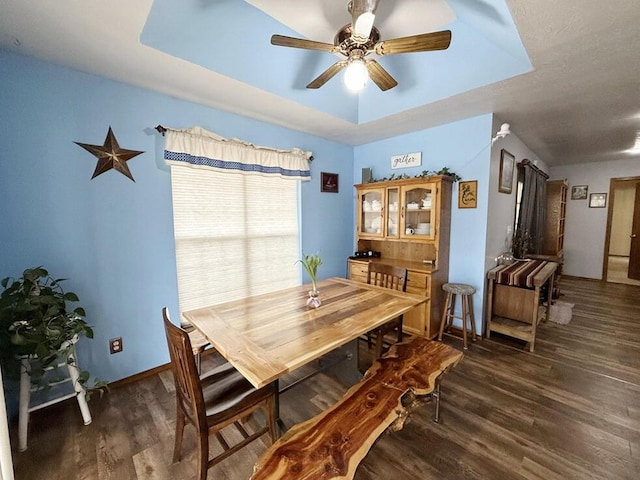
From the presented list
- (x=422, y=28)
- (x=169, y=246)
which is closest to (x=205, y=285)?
(x=169, y=246)

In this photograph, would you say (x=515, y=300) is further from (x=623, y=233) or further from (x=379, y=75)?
(x=623, y=233)

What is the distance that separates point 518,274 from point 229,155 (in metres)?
3.25

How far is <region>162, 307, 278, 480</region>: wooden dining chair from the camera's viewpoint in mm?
1171

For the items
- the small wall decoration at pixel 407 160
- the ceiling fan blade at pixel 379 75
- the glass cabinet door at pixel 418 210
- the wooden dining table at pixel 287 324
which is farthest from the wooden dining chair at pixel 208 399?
the small wall decoration at pixel 407 160

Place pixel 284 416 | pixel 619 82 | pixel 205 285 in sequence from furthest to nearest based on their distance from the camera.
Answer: pixel 205 285 < pixel 619 82 < pixel 284 416

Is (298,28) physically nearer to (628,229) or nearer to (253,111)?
(253,111)

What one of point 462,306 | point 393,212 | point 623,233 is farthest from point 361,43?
point 623,233

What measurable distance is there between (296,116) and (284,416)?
8.78 feet

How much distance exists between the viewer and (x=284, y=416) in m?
1.83

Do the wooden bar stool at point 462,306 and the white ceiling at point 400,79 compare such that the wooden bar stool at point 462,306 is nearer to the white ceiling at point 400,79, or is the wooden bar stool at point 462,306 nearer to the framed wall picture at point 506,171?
the framed wall picture at point 506,171

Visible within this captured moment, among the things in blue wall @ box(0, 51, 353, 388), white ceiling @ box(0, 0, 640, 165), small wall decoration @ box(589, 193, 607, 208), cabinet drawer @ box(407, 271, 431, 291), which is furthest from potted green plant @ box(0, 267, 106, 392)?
small wall decoration @ box(589, 193, 607, 208)

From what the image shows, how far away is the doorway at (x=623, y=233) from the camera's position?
16.6ft

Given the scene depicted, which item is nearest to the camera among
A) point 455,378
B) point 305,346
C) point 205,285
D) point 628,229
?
point 305,346

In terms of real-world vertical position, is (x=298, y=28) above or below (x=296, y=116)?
above
